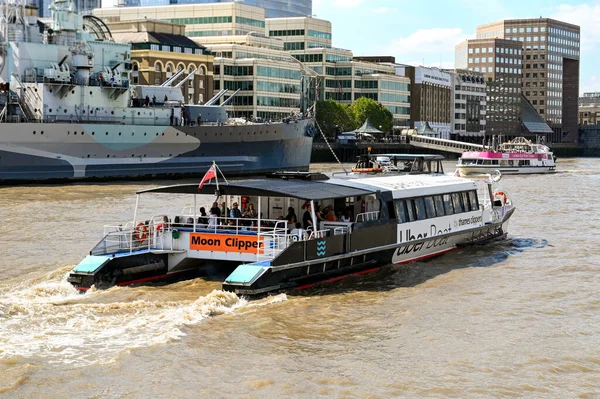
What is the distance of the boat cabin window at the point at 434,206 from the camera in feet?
79.2

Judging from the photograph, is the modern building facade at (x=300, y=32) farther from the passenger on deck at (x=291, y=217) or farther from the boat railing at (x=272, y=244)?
the boat railing at (x=272, y=244)

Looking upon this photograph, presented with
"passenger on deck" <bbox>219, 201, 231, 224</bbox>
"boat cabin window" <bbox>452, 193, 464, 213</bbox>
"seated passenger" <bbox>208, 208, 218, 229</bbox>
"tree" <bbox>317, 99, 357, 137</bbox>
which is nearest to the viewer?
"seated passenger" <bbox>208, 208, 218, 229</bbox>

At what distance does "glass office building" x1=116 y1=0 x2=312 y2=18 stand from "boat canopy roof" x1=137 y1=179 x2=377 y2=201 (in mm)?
115552

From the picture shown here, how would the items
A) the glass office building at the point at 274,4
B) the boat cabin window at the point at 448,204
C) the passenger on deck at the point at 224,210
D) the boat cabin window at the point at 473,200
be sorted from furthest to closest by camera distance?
the glass office building at the point at 274,4 < the boat cabin window at the point at 473,200 < the boat cabin window at the point at 448,204 < the passenger on deck at the point at 224,210

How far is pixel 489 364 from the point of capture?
15.4 m

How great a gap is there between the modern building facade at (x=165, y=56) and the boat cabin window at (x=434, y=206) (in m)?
65.7

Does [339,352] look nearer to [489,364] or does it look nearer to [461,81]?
[489,364]

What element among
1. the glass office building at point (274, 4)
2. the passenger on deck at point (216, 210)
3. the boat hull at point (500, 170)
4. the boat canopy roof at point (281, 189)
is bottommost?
the boat hull at point (500, 170)

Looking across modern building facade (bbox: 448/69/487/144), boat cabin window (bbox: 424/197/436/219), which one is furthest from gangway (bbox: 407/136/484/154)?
boat cabin window (bbox: 424/197/436/219)

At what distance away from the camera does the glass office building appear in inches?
5595

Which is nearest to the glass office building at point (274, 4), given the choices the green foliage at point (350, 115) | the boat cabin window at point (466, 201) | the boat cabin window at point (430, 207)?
the green foliage at point (350, 115)

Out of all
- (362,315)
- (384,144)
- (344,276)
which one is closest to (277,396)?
(362,315)

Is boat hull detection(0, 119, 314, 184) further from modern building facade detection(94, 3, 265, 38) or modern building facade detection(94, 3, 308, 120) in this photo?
modern building facade detection(94, 3, 265, 38)

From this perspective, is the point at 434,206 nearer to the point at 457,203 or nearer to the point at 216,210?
the point at 457,203
